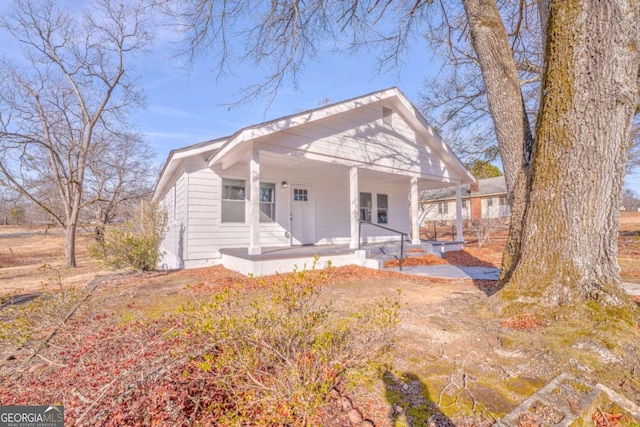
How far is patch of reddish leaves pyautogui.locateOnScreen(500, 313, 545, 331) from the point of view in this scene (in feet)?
9.35

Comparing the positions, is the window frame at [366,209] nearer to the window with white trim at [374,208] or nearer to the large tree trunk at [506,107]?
the window with white trim at [374,208]

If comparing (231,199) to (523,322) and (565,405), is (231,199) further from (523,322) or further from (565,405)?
(565,405)

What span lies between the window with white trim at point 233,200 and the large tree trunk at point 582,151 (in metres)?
7.06

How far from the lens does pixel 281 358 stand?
5.92 ft

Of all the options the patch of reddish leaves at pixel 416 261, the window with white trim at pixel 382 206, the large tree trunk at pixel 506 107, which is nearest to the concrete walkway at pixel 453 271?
the patch of reddish leaves at pixel 416 261

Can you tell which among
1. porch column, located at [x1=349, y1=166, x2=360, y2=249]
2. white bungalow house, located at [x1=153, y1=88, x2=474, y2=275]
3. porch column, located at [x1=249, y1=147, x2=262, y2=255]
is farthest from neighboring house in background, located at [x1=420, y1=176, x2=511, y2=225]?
porch column, located at [x1=249, y1=147, x2=262, y2=255]

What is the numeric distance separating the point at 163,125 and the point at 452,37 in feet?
39.1

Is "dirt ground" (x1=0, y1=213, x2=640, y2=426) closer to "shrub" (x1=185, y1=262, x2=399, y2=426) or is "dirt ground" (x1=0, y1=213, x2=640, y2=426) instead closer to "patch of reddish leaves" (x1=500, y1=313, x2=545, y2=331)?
"patch of reddish leaves" (x1=500, y1=313, x2=545, y2=331)

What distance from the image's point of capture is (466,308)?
3.71 m

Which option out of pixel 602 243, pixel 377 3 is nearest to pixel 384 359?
pixel 602 243

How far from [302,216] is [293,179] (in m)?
1.30

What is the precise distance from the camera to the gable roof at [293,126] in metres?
6.44

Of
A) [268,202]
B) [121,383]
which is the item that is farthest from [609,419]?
[268,202]

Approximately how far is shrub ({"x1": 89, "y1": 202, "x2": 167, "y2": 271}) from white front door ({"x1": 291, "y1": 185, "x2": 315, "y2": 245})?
13.0 feet
